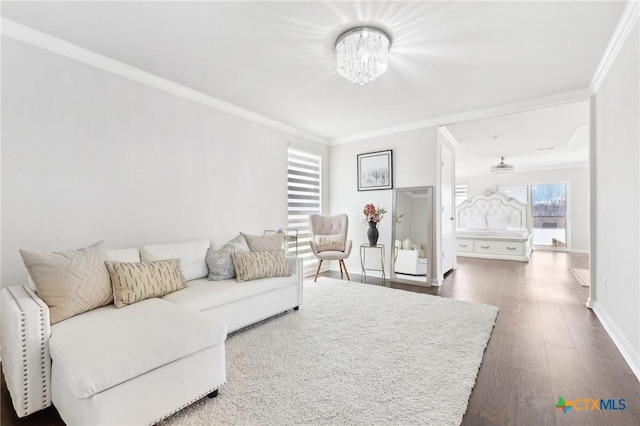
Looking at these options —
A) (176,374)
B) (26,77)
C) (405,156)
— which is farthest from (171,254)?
(405,156)

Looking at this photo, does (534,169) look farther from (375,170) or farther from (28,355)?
(28,355)

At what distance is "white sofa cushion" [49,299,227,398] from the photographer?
4.16 feet

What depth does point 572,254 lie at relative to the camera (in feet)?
24.1

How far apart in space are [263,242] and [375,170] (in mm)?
2548

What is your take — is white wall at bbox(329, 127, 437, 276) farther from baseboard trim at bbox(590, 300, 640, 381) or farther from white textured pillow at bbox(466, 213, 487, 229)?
white textured pillow at bbox(466, 213, 487, 229)

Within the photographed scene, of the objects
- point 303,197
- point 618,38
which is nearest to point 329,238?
point 303,197

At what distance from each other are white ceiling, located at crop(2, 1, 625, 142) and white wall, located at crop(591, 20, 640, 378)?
37cm

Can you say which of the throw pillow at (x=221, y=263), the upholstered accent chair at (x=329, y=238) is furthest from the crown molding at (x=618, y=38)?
the throw pillow at (x=221, y=263)

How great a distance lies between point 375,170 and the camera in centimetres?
493

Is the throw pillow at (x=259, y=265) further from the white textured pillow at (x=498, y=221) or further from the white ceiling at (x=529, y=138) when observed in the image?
the white textured pillow at (x=498, y=221)

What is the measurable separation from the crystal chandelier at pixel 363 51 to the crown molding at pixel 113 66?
181 centimetres

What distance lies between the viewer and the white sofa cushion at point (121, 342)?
1267 millimetres

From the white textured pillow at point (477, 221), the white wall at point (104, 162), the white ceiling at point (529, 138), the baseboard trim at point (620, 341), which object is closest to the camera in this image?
the baseboard trim at point (620, 341)

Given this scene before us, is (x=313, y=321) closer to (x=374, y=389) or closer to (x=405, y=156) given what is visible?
(x=374, y=389)
